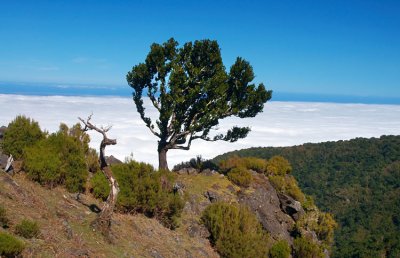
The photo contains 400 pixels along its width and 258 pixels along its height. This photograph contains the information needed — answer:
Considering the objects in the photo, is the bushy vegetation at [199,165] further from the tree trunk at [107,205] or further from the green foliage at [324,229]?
the tree trunk at [107,205]

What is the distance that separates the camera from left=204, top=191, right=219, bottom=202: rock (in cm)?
1931

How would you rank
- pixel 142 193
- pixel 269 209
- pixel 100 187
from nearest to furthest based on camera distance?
pixel 142 193 → pixel 100 187 → pixel 269 209

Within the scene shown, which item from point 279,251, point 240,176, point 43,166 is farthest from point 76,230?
point 240,176

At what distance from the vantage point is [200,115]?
72.2ft

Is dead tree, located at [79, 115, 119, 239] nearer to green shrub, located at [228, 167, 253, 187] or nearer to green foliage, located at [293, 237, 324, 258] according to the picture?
green foliage, located at [293, 237, 324, 258]

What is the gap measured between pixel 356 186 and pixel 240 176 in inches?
1537

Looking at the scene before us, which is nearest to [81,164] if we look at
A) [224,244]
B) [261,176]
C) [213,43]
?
[224,244]

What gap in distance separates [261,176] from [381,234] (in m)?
30.1

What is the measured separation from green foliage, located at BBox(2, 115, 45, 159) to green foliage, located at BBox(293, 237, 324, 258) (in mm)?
13334

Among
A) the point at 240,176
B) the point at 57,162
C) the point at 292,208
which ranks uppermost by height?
the point at 57,162

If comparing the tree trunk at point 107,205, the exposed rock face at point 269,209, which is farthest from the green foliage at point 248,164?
the tree trunk at point 107,205

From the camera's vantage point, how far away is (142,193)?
15.3 meters

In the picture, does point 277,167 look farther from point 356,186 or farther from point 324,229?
point 356,186

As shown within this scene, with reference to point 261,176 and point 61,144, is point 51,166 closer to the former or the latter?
point 61,144
